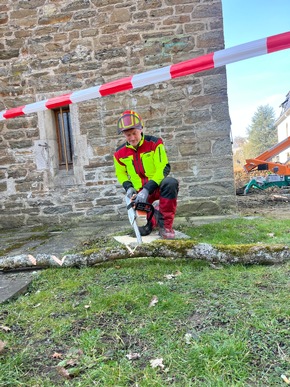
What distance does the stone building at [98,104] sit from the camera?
4957mm

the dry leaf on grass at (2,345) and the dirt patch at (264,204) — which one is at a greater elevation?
the dry leaf on grass at (2,345)

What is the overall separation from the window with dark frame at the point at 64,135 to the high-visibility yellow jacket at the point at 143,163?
217cm

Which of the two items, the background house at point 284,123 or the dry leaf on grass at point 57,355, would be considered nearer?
the dry leaf on grass at point 57,355

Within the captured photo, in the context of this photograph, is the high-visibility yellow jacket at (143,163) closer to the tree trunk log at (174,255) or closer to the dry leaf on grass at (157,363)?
the tree trunk log at (174,255)

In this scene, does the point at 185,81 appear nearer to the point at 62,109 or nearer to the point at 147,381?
the point at 62,109

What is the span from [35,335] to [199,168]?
392 cm

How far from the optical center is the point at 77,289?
86.7 inches

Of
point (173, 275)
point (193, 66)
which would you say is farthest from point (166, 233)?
point (193, 66)

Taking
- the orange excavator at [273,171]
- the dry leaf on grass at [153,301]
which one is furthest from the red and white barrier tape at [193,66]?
the orange excavator at [273,171]

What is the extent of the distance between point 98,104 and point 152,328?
437cm

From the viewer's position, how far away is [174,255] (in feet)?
8.27

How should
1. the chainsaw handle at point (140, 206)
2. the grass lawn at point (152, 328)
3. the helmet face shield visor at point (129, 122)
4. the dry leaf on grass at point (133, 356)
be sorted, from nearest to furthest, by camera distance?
1. the grass lawn at point (152, 328)
2. the dry leaf on grass at point (133, 356)
3. the chainsaw handle at point (140, 206)
4. the helmet face shield visor at point (129, 122)

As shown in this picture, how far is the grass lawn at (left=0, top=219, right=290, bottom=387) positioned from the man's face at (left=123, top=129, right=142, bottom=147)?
59.3 inches

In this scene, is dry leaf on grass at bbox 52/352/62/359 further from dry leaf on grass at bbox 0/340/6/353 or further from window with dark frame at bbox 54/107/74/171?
window with dark frame at bbox 54/107/74/171
